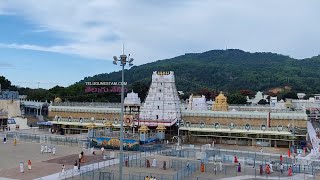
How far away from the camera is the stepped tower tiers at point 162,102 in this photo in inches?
2256

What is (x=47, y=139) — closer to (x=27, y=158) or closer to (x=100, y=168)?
(x=27, y=158)

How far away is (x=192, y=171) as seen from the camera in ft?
108

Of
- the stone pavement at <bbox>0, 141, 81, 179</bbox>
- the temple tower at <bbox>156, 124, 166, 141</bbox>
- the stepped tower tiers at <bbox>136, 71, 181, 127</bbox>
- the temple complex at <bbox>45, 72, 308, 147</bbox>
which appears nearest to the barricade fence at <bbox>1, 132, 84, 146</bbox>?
the stone pavement at <bbox>0, 141, 81, 179</bbox>

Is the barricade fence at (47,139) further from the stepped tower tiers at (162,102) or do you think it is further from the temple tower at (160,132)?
the stepped tower tiers at (162,102)

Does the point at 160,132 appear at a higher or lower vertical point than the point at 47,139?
higher

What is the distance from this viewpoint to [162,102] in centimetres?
5803

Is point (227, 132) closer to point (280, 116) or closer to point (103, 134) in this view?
point (280, 116)

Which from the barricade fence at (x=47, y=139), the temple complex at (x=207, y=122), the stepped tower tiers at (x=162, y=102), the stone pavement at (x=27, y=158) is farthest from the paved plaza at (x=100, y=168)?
the stepped tower tiers at (x=162, y=102)

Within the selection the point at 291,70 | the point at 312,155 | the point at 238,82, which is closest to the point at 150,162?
the point at 312,155

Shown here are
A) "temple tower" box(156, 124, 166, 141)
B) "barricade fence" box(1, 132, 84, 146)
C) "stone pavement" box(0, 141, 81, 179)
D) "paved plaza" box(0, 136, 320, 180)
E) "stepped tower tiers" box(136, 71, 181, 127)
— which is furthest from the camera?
"stepped tower tiers" box(136, 71, 181, 127)

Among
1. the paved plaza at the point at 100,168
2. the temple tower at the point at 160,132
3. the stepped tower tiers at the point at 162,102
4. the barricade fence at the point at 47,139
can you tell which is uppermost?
the stepped tower tiers at the point at 162,102

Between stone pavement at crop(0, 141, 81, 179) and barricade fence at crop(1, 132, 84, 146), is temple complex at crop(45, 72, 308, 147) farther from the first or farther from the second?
stone pavement at crop(0, 141, 81, 179)

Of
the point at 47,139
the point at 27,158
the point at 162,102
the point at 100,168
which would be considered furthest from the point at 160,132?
the point at 100,168

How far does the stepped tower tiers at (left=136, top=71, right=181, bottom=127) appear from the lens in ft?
188
